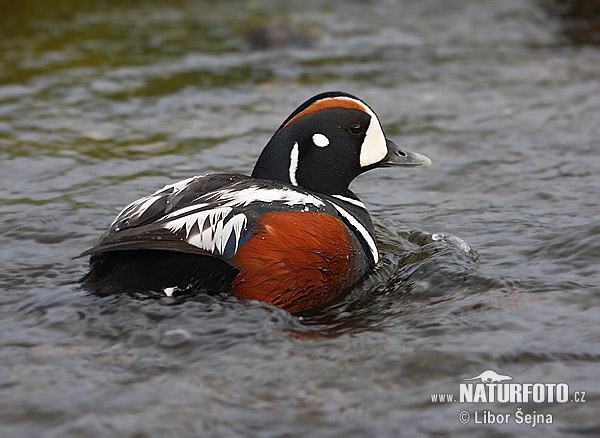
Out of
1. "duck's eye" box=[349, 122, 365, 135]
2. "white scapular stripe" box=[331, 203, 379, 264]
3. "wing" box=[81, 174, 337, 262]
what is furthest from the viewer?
"duck's eye" box=[349, 122, 365, 135]

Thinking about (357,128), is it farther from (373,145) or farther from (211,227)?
(211,227)

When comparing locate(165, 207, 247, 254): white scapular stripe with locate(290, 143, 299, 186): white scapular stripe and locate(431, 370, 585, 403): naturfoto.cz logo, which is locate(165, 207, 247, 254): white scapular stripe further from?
locate(431, 370, 585, 403): naturfoto.cz logo

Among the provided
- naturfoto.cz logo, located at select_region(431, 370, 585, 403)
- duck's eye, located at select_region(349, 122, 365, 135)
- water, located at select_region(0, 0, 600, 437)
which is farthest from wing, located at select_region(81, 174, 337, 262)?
naturfoto.cz logo, located at select_region(431, 370, 585, 403)

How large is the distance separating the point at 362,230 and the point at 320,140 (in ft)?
2.25

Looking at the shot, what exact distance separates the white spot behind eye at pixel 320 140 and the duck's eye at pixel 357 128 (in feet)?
0.67

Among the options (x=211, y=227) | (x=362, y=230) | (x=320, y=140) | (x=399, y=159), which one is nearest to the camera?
(x=211, y=227)

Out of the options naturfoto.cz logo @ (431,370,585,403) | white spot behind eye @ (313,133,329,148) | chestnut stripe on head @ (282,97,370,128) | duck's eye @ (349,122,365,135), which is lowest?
naturfoto.cz logo @ (431,370,585,403)

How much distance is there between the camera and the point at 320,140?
586cm

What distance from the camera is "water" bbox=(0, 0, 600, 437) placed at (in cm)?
407

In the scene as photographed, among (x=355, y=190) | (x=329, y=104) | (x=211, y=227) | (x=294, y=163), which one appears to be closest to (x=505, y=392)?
(x=211, y=227)

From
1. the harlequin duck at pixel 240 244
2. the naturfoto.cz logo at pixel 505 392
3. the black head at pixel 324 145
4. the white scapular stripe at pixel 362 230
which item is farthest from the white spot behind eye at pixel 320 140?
the naturfoto.cz logo at pixel 505 392

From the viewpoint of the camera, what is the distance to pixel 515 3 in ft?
52.2

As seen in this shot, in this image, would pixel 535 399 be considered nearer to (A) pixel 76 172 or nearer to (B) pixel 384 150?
(B) pixel 384 150

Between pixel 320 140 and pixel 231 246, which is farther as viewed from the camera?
pixel 320 140
